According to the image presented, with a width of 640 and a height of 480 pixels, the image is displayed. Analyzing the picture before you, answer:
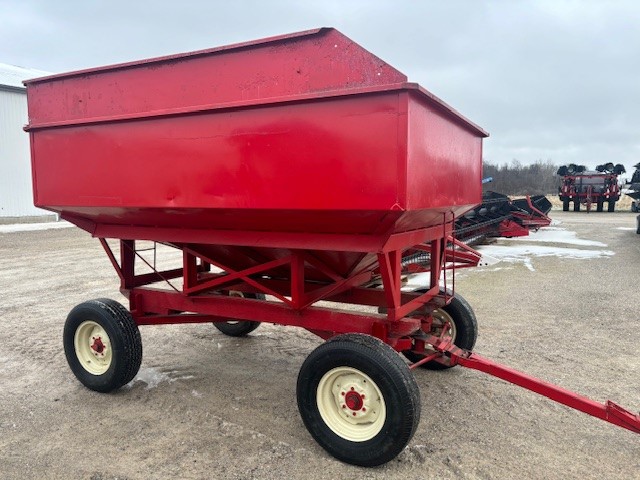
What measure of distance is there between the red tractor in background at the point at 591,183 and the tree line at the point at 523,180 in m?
17.9

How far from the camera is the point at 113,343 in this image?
138 inches

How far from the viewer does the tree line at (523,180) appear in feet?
147

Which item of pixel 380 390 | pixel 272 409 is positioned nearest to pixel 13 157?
pixel 272 409

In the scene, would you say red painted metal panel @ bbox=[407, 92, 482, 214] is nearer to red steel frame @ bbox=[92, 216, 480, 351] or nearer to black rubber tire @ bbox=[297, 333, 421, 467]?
red steel frame @ bbox=[92, 216, 480, 351]

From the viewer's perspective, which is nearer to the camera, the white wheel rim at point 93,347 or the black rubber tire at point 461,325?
the white wheel rim at point 93,347

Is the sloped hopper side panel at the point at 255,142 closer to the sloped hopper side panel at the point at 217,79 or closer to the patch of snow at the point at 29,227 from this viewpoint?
the sloped hopper side panel at the point at 217,79

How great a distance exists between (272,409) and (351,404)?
79 centimetres

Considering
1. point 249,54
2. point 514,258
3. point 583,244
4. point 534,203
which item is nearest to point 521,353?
point 249,54

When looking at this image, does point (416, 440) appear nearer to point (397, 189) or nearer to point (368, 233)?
point (368, 233)

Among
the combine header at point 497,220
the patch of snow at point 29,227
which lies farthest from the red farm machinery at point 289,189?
the patch of snow at point 29,227

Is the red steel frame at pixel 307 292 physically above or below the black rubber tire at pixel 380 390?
above

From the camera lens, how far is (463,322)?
397cm

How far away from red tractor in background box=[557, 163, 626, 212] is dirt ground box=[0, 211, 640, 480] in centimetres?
2048

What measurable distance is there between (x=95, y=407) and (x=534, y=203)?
16.0 m
